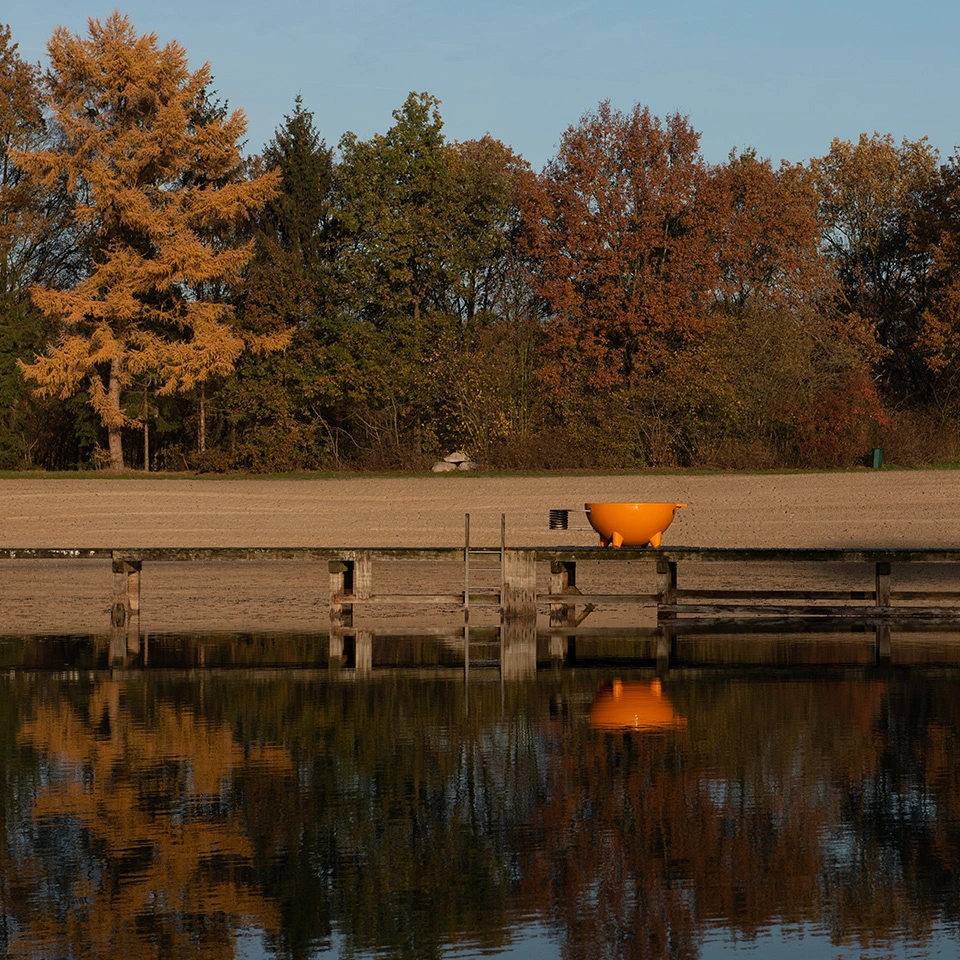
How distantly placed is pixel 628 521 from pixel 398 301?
28.4 metres

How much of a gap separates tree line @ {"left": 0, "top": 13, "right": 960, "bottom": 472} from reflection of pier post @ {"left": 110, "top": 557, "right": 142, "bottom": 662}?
2136 centimetres

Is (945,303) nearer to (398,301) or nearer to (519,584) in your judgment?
(398,301)

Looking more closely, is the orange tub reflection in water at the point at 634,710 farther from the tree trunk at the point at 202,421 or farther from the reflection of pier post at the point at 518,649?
the tree trunk at the point at 202,421

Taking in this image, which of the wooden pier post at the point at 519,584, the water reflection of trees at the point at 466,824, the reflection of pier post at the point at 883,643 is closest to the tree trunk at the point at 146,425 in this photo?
the wooden pier post at the point at 519,584

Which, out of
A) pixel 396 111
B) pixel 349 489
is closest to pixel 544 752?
pixel 349 489

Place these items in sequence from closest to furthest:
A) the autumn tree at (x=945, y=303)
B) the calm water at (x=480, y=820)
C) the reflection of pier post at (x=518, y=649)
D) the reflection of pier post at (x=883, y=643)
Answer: the calm water at (x=480, y=820), the reflection of pier post at (x=518, y=649), the reflection of pier post at (x=883, y=643), the autumn tree at (x=945, y=303)

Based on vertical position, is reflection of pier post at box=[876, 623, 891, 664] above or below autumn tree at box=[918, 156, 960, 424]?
below

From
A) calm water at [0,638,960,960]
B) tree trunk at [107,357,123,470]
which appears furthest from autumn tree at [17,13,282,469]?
calm water at [0,638,960,960]

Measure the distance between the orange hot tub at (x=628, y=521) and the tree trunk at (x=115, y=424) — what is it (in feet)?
87.6

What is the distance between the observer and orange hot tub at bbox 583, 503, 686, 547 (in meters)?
15.2

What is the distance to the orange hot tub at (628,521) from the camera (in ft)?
49.8

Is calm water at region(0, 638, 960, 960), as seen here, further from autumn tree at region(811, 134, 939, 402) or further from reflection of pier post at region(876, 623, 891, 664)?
autumn tree at region(811, 134, 939, 402)

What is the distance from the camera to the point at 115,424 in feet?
132

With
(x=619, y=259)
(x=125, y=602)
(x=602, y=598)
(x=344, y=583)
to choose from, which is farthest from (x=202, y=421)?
(x=602, y=598)
